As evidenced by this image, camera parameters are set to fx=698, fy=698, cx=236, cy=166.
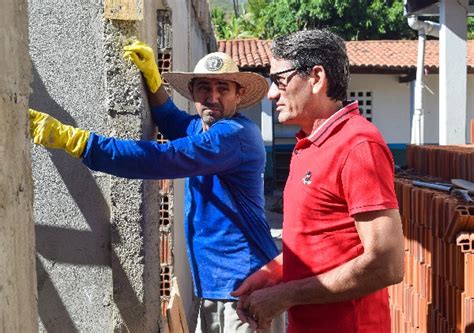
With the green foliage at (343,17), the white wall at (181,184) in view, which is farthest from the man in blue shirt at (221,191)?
the green foliage at (343,17)

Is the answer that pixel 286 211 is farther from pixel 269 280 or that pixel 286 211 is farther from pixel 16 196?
pixel 16 196

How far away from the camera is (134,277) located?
10.3 ft

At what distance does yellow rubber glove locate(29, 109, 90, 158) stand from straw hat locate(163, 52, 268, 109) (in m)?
0.91

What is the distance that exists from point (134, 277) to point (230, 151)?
0.72 m

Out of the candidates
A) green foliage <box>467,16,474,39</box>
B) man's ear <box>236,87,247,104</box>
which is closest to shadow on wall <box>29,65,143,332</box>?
man's ear <box>236,87,247,104</box>

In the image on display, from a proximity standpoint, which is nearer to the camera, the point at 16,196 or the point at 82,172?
the point at 16,196

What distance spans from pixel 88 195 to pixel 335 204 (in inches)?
59.6

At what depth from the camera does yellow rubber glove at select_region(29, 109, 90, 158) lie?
8.79ft

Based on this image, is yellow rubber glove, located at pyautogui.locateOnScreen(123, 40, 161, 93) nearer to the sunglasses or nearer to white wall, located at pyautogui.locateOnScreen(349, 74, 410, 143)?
the sunglasses

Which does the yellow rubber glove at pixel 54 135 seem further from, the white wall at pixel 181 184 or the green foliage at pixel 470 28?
the green foliage at pixel 470 28

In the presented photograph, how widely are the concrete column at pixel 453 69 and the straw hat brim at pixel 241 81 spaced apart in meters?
4.54

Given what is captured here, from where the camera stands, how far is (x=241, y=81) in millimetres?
3529

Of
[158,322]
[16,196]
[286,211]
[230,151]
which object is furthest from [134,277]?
[16,196]

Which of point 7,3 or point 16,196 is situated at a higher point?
point 7,3
